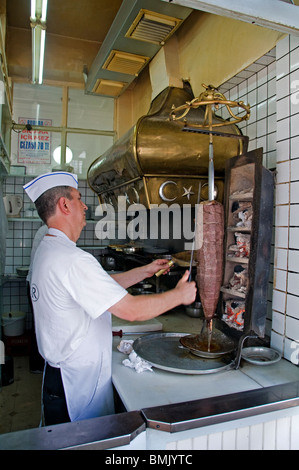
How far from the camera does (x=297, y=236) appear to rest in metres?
1.83

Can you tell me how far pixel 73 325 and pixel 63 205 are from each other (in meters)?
0.61

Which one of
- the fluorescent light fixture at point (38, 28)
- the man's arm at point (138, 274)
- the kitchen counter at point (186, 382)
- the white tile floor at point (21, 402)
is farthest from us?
the white tile floor at point (21, 402)

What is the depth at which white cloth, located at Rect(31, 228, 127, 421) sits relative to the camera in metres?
1.54

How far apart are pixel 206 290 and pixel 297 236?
565mm

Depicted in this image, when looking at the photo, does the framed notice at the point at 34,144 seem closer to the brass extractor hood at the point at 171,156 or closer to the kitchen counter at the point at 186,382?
the brass extractor hood at the point at 171,156

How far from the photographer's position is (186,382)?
1638 millimetres

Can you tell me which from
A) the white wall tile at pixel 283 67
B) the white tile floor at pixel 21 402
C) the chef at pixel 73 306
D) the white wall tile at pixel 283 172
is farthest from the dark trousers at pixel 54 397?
the white wall tile at pixel 283 67

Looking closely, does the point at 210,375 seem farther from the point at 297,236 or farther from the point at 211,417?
the point at 297,236

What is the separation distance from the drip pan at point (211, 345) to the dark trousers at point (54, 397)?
27.1 inches

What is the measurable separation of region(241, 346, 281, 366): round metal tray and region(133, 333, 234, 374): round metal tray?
13 centimetres

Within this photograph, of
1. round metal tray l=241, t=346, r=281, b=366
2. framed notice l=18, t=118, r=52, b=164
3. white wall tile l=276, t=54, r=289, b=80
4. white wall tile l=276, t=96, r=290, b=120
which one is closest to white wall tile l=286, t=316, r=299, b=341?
round metal tray l=241, t=346, r=281, b=366

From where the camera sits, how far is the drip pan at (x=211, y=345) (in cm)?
181

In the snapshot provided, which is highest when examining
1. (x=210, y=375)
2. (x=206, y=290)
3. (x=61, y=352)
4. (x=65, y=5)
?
(x=65, y=5)
